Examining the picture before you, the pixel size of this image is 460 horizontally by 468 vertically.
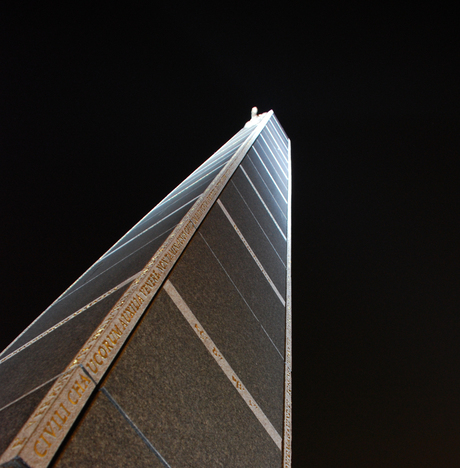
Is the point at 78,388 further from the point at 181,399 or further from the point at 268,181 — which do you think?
the point at 268,181

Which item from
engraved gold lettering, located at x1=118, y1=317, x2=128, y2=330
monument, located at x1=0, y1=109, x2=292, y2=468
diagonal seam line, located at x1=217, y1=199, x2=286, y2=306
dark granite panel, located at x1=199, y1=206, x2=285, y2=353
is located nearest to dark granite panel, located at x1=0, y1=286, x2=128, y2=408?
monument, located at x1=0, y1=109, x2=292, y2=468

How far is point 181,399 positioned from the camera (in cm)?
164

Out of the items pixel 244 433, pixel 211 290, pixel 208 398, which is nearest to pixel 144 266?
pixel 211 290

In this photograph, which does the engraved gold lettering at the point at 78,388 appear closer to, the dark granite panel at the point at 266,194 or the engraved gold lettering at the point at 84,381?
the engraved gold lettering at the point at 84,381

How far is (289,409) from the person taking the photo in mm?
2463

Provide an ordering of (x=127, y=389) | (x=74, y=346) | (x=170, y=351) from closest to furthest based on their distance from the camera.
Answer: (x=127, y=389), (x=74, y=346), (x=170, y=351)

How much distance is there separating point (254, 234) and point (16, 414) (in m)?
2.46

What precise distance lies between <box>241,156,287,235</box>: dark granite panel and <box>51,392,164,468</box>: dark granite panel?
3332 mm

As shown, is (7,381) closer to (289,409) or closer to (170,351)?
(170,351)

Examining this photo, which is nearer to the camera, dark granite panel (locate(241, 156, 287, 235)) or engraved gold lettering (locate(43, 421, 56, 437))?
engraved gold lettering (locate(43, 421, 56, 437))

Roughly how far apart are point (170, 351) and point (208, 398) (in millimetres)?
280

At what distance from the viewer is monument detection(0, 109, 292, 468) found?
123 centimetres

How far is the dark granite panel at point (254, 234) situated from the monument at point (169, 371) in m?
0.13

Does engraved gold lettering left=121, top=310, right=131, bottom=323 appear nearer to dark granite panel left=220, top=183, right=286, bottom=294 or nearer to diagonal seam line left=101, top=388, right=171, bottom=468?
diagonal seam line left=101, top=388, right=171, bottom=468
